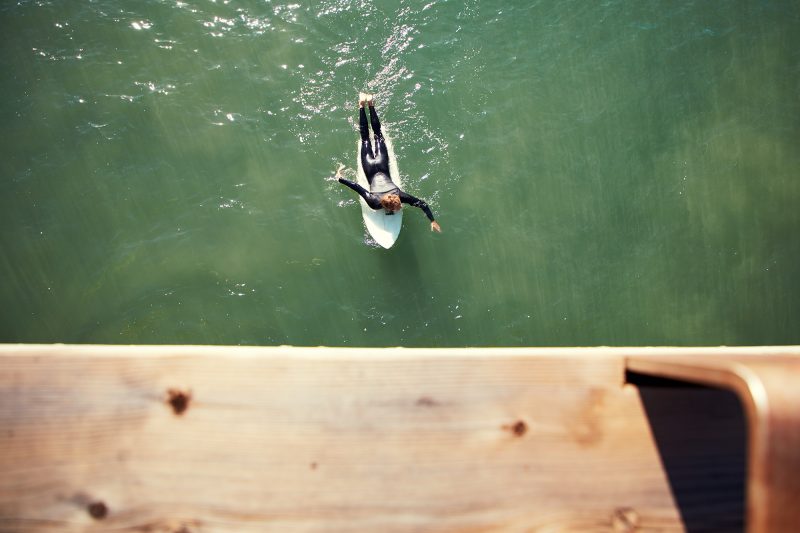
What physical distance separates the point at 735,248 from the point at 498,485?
582 centimetres

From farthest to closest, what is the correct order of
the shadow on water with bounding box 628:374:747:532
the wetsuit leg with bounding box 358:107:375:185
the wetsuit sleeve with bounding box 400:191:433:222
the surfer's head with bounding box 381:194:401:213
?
the wetsuit leg with bounding box 358:107:375:185
the wetsuit sleeve with bounding box 400:191:433:222
the surfer's head with bounding box 381:194:401:213
the shadow on water with bounding box 628:374:747:532

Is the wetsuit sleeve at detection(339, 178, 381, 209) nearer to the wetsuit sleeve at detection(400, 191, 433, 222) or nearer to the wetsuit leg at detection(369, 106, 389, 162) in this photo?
the wetsuit sleeve at detection(400, 191, 433, 222)

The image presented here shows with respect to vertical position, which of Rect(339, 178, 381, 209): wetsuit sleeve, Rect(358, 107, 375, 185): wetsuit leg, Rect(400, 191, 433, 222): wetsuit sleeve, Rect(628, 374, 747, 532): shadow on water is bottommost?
Rect(628, 374, 747, 532): shadow on water

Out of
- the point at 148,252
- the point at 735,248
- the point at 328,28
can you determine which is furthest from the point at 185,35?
the point at 735,248

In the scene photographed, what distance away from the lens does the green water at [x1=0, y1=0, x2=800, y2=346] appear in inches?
213

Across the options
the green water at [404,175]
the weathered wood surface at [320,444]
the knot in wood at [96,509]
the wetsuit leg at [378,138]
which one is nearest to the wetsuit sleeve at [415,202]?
the green water at [404,175]

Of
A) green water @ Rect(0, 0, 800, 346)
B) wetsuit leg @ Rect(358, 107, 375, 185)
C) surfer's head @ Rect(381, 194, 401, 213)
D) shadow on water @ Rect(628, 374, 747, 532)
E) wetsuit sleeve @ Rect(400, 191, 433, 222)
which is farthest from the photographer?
wetsuit leg @ Rect(358, 107, 375, 185)

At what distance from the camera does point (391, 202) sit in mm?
5184

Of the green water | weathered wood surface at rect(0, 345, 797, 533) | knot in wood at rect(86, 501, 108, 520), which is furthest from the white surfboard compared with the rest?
knot in wood at rect(86, 501, 108, 520)

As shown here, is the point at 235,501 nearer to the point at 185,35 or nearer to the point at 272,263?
the point at 272,263

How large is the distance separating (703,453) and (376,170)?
15.7 feet

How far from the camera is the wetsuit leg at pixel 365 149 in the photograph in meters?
5.52

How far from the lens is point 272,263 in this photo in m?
5.47

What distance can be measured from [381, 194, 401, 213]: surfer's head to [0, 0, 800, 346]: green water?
47cm
